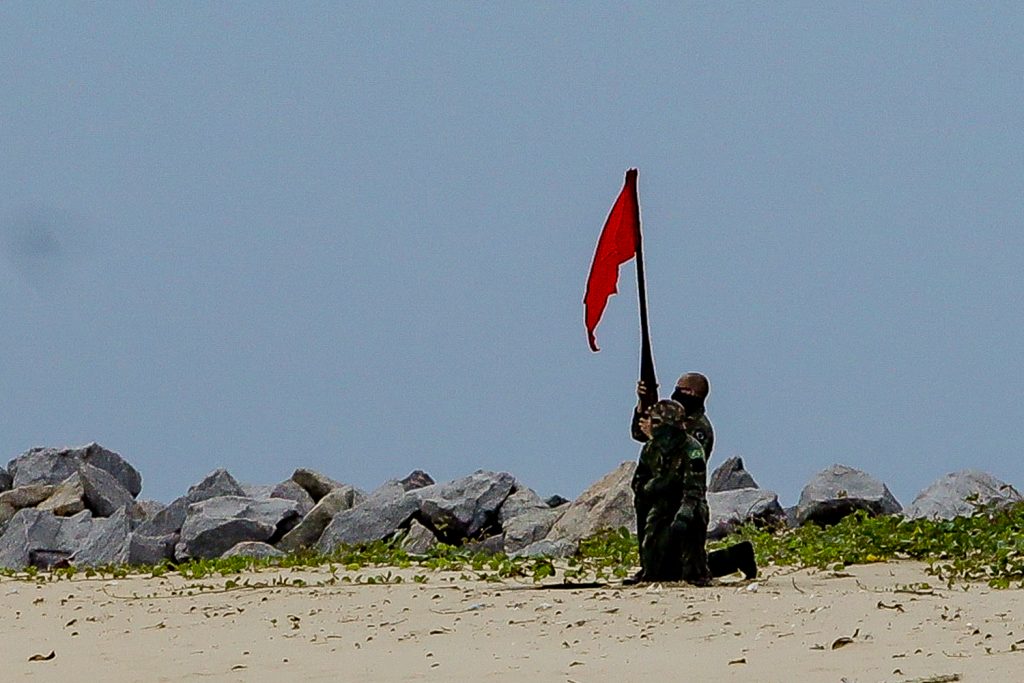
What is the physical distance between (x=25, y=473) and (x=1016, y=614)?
15105 millimetres

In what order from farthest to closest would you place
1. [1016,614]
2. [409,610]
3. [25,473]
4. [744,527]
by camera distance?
1. [25,473]
2. [744,527]
3. [409,610]
4. [1016,614]

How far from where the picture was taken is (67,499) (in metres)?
19.0

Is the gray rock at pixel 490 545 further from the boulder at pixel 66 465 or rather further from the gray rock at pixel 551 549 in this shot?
the boulder at pixel 66 465

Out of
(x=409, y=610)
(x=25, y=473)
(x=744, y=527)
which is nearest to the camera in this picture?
(x=409, y=610)

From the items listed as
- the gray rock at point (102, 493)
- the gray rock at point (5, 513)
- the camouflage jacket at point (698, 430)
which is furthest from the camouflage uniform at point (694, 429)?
the gray rock at point (5, 513)

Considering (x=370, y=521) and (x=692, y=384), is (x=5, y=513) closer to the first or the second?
(x=370, y=521)

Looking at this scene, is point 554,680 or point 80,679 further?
point 80,679

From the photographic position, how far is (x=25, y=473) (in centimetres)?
2139

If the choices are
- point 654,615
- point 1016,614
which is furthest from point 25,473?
point 1016,614

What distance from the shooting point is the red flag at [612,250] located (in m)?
11.5

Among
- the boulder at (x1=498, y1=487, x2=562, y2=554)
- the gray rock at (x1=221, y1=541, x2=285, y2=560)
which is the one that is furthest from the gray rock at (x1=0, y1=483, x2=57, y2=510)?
the boulder at (x1=498, y1=487, x2=562, y2=554)

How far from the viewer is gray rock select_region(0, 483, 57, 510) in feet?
66.1

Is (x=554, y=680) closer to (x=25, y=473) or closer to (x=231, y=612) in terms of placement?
(x=231, y=612)

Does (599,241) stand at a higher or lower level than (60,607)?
higher
